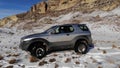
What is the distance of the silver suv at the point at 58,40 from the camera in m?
15.5

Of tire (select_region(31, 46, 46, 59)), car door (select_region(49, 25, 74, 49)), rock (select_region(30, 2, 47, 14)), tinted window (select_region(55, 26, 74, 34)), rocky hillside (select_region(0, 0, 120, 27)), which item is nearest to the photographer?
tire (select_region(31, 46, 46, 59))

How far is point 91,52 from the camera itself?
1652 centimetres

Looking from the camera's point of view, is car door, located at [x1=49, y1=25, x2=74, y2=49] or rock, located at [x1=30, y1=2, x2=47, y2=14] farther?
rock, located at [x1=30, y1=2, x2=47, y2=14]

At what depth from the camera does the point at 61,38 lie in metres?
15.9

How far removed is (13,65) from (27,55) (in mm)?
2128

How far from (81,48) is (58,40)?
1562 mm

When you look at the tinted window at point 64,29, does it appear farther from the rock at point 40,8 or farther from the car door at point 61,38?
the rock at point 40,8

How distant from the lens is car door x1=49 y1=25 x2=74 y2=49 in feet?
51.8

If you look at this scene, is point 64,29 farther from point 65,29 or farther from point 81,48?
point 81,48

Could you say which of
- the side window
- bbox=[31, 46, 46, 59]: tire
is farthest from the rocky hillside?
bbox=[31, 46, 46, 59]: tire

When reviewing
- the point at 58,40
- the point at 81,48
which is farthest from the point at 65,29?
the point at 81,48

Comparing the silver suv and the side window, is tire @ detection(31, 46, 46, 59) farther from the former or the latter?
the side window

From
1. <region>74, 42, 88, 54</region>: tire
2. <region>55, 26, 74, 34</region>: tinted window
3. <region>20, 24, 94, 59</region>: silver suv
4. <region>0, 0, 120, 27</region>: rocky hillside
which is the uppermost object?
<region>0, 0, 120, 27</region>: rocky hillside

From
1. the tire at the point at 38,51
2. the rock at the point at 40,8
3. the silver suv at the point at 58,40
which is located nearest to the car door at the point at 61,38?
the silver suv at the point at 58,40
